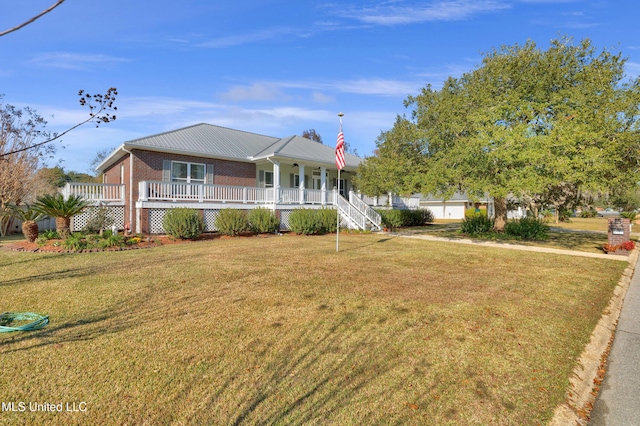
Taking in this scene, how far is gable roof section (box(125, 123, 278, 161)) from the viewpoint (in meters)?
17.3

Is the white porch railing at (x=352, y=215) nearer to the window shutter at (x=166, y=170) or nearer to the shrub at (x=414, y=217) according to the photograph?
the shrub at (x=414, y=217)

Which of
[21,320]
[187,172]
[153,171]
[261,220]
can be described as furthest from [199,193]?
[21,320]

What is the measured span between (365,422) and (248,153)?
19.6 m

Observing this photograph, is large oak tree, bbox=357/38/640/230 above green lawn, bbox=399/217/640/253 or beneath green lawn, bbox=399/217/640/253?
above

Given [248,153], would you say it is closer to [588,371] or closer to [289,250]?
[289,250]

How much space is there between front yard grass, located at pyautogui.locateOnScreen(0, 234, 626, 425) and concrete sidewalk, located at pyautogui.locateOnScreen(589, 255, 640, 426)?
0.32 m

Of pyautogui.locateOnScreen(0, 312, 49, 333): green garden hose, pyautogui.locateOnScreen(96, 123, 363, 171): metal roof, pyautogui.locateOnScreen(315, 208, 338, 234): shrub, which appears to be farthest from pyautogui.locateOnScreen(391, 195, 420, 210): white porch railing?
pyautogui.locateOnScreen(0, 312, 49, 333): green garden hose

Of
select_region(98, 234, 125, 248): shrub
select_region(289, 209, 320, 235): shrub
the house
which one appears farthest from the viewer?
select_region(289, 209, 320, 235): shrub

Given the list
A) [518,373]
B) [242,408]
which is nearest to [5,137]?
[242,408]

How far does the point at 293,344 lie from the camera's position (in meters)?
4.01

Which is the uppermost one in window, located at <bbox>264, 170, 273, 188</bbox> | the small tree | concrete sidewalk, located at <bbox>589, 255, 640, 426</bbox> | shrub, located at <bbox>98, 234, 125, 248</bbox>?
window, located at <bbox>264, 170, 273, 188</bbox>

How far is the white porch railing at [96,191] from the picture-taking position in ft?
51.2

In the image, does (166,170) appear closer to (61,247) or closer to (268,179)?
(268,179)

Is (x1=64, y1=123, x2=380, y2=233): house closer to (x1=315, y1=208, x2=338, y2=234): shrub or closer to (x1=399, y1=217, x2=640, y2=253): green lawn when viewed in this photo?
(x1=315, y1=208, x2=338, y2=234): shrub
